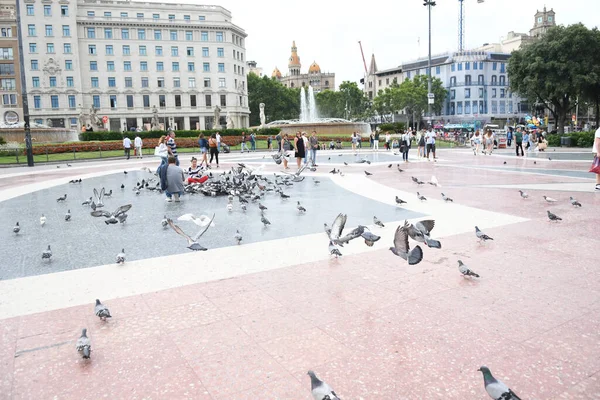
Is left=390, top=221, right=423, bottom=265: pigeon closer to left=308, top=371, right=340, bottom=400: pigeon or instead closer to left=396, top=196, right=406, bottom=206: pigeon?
left=308, top=371, right=340, bottom=400: pigeon

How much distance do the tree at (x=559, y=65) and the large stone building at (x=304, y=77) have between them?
442 feet

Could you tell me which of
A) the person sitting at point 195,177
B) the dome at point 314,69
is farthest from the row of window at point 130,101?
the dome at point 314,69

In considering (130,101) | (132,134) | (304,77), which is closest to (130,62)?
(130,101)

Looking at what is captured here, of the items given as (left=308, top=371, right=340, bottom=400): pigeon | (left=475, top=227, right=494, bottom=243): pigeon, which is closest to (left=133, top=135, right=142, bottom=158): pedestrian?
(left=475, top=227, right=494, bottom=243): pigeon

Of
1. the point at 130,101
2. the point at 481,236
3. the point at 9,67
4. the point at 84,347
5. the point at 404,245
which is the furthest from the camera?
the point at 130,101

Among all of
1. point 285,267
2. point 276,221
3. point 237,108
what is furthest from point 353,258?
point 237,108

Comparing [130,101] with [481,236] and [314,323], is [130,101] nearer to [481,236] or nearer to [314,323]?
[481,236]

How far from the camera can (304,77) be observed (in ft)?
567

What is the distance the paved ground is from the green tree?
87.0m

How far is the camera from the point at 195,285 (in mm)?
5215

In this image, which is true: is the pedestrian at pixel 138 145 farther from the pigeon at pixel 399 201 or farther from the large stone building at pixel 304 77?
the large stone building at pixel 304 77

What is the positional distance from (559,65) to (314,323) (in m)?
41.8

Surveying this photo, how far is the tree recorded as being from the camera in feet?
123

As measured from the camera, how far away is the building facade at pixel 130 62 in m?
72.2
